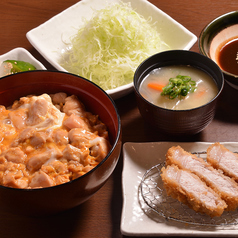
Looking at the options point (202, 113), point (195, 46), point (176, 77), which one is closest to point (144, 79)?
point (176, 77)

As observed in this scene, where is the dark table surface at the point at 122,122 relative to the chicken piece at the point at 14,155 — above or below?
below

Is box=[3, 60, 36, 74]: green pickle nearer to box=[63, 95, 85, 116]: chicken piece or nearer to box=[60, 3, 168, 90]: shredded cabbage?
box=[60, 3, 168, 90]: shredded cabbage

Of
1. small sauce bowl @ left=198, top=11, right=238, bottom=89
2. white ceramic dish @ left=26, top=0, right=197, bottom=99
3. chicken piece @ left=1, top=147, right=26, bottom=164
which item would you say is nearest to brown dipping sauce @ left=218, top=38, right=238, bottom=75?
small sauce bowl @ left=198, top=11, right=238, bottom=89

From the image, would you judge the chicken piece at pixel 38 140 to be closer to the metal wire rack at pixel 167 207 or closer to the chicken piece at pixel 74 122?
the chicken piece at pixel 74 122

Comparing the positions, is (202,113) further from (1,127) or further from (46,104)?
(1,127)

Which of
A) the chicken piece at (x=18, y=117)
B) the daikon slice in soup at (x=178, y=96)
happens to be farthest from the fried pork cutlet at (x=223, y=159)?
the chicken piece at (x=18, y=117)
